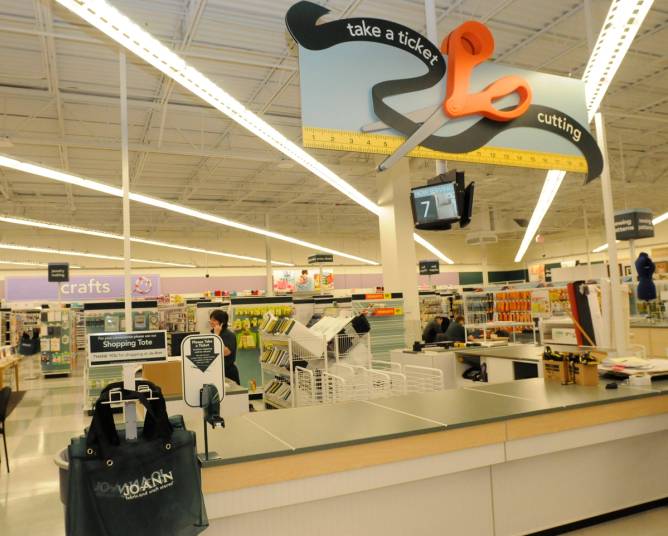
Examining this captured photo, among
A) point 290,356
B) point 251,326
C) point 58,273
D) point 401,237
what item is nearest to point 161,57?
point 290,356

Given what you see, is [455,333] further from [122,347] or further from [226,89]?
[122,347]

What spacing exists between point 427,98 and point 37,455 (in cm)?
625

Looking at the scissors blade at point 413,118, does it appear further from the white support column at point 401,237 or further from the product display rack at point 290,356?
the white support column at point 401,237

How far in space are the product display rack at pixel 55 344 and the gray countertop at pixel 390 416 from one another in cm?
1304

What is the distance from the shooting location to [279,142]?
7684 mm

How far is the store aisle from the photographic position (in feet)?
14.9

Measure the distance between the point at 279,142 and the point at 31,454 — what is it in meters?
5.11

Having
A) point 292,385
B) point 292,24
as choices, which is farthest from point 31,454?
point 292,24

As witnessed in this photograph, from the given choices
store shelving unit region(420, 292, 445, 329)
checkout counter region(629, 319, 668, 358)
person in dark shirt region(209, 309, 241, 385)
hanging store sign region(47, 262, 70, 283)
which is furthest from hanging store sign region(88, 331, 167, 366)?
store shelving unit region(420, 292, 445, 329)

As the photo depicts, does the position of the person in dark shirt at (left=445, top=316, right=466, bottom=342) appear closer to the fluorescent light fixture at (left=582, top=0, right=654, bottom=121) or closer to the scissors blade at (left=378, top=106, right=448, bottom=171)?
the fluorescent light fixture at (left=582, top=0, right=654, bottom=121)

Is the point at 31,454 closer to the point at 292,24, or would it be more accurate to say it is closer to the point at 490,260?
the point at 292,24

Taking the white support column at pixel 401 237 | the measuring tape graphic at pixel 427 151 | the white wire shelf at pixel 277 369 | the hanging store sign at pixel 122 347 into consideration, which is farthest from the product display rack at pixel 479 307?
the hanging store sign at pixel 122 347

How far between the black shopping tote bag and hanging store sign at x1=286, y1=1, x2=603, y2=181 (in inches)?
79.8

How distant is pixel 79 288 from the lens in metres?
23.9
